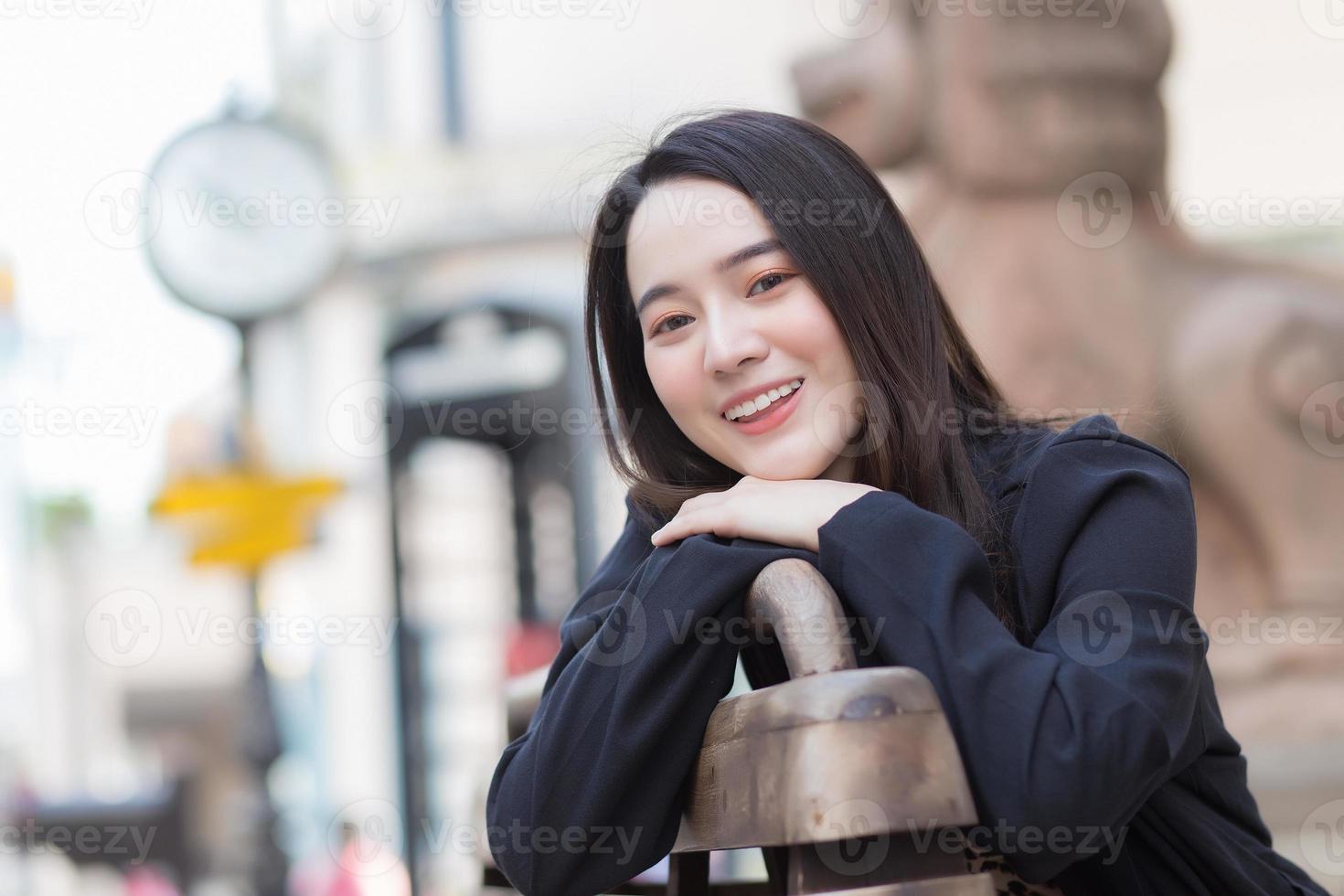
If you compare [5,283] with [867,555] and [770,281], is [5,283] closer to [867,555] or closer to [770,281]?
[770,281]

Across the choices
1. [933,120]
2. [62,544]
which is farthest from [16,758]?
[933,120]

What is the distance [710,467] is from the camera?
1.75 m

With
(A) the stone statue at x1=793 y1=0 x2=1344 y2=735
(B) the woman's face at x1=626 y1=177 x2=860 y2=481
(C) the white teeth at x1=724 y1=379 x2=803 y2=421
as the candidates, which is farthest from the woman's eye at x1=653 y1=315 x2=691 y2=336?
(A) the stone statue at x1=793 y1=0 x2=1344 y2=735

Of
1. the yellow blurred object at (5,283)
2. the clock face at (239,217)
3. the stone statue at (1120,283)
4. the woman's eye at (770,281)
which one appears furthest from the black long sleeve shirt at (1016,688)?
the yellow blurred object at (5,283)

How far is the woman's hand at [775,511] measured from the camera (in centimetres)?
129

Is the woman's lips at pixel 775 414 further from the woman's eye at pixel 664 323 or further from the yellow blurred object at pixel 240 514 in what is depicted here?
the yellow blurred object at pixel 240 514

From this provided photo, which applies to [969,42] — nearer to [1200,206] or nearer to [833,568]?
[1200,206]

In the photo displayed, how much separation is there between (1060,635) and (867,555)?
7.8 inches

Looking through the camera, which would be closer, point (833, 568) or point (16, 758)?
point (833, 568)

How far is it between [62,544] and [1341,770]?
15254 mm

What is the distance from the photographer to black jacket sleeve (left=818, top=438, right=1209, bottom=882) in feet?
3.54

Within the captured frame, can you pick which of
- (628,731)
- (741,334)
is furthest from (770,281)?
(628,731)

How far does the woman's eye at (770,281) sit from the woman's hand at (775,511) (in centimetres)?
23

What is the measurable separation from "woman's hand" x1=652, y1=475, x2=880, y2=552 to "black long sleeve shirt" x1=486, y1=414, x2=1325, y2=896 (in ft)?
0.06
